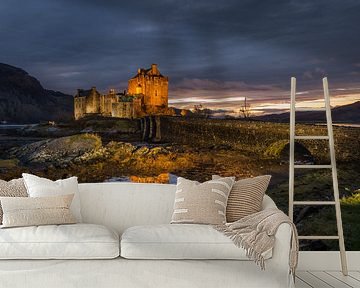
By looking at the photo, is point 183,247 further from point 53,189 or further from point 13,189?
point 13,189

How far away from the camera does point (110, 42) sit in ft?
19.2

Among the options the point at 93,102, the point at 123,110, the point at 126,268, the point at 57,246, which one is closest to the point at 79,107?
the point at 93,102

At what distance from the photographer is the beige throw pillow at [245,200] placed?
154 inches

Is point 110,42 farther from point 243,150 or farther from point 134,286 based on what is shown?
point 134,286

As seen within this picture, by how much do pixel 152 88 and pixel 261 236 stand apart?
2.81 meters

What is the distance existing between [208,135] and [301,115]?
99 cm

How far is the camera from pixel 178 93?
5836 mm

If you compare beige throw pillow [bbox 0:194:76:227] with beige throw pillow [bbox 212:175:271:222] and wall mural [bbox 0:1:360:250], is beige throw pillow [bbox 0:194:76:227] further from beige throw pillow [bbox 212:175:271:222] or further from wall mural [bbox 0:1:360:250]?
wall mural [bbox 0:1:360:250]

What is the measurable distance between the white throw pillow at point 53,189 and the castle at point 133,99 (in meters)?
1.70

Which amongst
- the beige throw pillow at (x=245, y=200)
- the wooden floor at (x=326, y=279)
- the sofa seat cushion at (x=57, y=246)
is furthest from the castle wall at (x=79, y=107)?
the wooden floor at (x=326, y=279)

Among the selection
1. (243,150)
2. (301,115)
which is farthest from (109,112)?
(301,115)

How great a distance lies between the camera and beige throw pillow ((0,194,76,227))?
3.58m

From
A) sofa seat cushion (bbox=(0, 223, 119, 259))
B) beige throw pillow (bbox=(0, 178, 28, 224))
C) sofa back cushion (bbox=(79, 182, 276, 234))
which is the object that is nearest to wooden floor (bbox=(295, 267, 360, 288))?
sofa back cushion (bbox=(79, 182, 276, 234))

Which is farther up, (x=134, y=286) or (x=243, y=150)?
(x=243, y=150)
